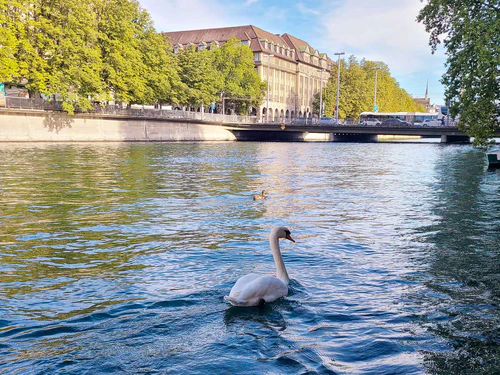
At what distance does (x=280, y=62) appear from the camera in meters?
125

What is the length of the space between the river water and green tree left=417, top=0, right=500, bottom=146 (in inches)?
337

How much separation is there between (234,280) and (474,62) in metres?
23.5

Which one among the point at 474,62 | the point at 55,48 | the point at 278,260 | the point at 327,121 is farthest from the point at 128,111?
the point at 278,260

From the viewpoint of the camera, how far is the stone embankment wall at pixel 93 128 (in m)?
50.1

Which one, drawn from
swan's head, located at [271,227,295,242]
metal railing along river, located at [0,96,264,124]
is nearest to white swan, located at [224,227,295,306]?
swan's head, located at [271,227,295,242]

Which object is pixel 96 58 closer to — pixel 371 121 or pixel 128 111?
pixel 128 111

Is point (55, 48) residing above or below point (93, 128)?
above

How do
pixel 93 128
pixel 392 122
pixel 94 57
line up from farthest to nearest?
pixel 392 122
pixel 93 128
pixel 94 57

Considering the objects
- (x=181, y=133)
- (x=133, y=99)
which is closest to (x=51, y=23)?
(x=133, y=99)

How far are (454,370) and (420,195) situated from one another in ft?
51.4

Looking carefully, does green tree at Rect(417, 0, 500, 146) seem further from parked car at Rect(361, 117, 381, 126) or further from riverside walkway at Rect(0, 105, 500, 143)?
parked car at Rect(361, 117, 381, 126)

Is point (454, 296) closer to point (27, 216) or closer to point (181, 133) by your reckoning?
point (27, 216)

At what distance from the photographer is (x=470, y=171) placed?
101 feet

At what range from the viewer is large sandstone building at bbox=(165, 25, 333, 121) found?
115 metres
